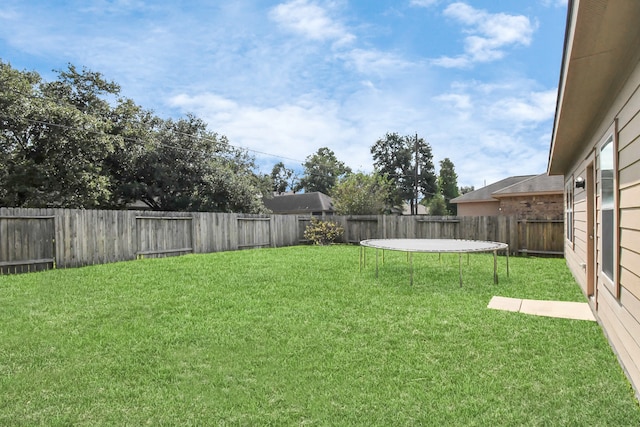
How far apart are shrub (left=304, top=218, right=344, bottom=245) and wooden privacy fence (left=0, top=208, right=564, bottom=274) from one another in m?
0.37

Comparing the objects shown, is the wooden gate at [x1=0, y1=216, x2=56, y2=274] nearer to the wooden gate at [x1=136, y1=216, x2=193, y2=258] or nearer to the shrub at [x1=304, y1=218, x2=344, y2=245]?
the wooden gate at [x1=136, y1=216, x2=193, y2=258]

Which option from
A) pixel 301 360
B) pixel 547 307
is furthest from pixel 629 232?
pixel 301 360

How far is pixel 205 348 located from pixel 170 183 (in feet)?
61.9

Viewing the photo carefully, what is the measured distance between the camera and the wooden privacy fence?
296 inches

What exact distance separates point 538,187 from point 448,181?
72.3 feet

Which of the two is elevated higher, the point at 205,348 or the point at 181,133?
the point at 181,133

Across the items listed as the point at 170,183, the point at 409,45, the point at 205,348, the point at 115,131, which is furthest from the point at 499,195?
the point at 115,131

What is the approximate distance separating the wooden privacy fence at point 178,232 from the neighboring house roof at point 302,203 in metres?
14.3

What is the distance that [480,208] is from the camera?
18156mm

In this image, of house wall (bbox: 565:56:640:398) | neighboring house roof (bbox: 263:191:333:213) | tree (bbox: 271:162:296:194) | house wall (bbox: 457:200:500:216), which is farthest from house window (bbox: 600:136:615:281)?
tree (bbox: 271:162:296:194)

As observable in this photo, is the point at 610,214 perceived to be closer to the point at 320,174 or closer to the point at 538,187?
the point at 538,187

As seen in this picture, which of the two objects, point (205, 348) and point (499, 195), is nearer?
point (205, 348)

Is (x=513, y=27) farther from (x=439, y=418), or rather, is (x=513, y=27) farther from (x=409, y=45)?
(x=439, y=418)

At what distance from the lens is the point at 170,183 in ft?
66.4
